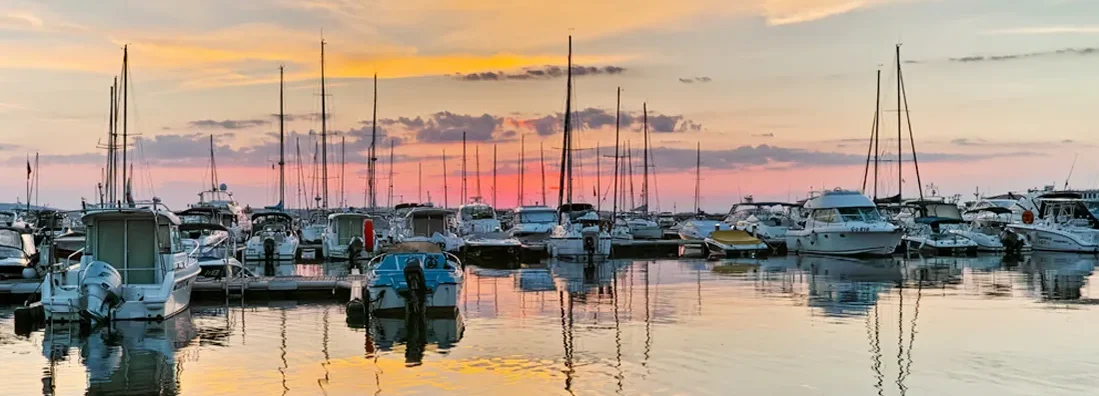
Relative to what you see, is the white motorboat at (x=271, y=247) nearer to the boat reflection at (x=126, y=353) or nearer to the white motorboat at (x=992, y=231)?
the boat reflection at (x=126, y=353)

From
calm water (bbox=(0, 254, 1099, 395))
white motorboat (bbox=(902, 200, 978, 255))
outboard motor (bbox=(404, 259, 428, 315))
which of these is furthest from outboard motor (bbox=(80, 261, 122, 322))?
white motorboat (bbox=(902, 200, 978, 255))

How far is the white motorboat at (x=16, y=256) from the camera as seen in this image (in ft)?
117

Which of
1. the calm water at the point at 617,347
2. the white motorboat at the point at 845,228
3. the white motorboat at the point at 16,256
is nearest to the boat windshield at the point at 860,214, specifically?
the white motorboat at the point at 845,228

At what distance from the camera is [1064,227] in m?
57.3

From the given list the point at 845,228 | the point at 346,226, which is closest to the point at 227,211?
the point at 346,226

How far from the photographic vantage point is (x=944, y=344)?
822 inches

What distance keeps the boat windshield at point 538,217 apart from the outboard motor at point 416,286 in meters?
37.2

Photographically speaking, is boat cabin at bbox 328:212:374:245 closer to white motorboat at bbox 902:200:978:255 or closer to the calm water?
the calm water

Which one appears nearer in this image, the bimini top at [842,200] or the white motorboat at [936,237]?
the bimini top at [842,200]

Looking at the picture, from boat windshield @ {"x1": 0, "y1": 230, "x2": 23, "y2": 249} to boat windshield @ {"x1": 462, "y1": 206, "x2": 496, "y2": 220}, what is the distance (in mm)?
28688

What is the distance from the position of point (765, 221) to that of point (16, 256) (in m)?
42.6

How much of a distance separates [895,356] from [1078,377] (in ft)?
10.6

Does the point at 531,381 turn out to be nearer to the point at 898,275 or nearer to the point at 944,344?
the point at 944,344

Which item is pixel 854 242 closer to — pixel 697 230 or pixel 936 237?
pixel 936 237
